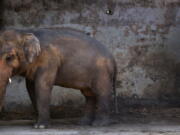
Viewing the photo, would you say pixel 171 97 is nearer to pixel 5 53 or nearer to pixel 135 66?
pixel 135 66

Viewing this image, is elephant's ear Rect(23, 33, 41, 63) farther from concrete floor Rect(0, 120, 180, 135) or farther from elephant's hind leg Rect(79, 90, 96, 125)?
elephant's hind leg Rect(79, 90, 96, 125)

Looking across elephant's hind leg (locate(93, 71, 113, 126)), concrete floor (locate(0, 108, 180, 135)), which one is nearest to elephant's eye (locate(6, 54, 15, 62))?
concrete floor (locate(0, 108, 180, 135))

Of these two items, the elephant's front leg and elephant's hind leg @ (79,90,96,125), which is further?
elephant's hind leg @ (79,90,96,125)

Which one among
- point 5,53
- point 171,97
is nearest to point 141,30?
point 171,97

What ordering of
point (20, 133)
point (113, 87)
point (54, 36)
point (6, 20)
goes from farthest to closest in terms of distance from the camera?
1. point (6, 20)
2. point (113, 87)
3. point (54, 36)
4. point (20, 133)

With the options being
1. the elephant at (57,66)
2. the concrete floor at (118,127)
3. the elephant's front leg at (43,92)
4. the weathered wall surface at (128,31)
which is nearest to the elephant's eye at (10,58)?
the elephant at (57,66)

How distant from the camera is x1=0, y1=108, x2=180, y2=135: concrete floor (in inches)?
255

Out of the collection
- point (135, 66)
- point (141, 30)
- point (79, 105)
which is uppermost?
point (141, 30)

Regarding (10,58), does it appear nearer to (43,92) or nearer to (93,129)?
(43,92)

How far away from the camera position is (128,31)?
9.27m

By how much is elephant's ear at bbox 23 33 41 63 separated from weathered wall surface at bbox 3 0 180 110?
2528 mm

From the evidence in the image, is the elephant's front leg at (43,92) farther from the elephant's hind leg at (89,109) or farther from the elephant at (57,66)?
the elephant's hind leg at (89,109)

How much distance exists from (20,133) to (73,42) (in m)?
1.39

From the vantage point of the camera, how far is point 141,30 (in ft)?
30.5
